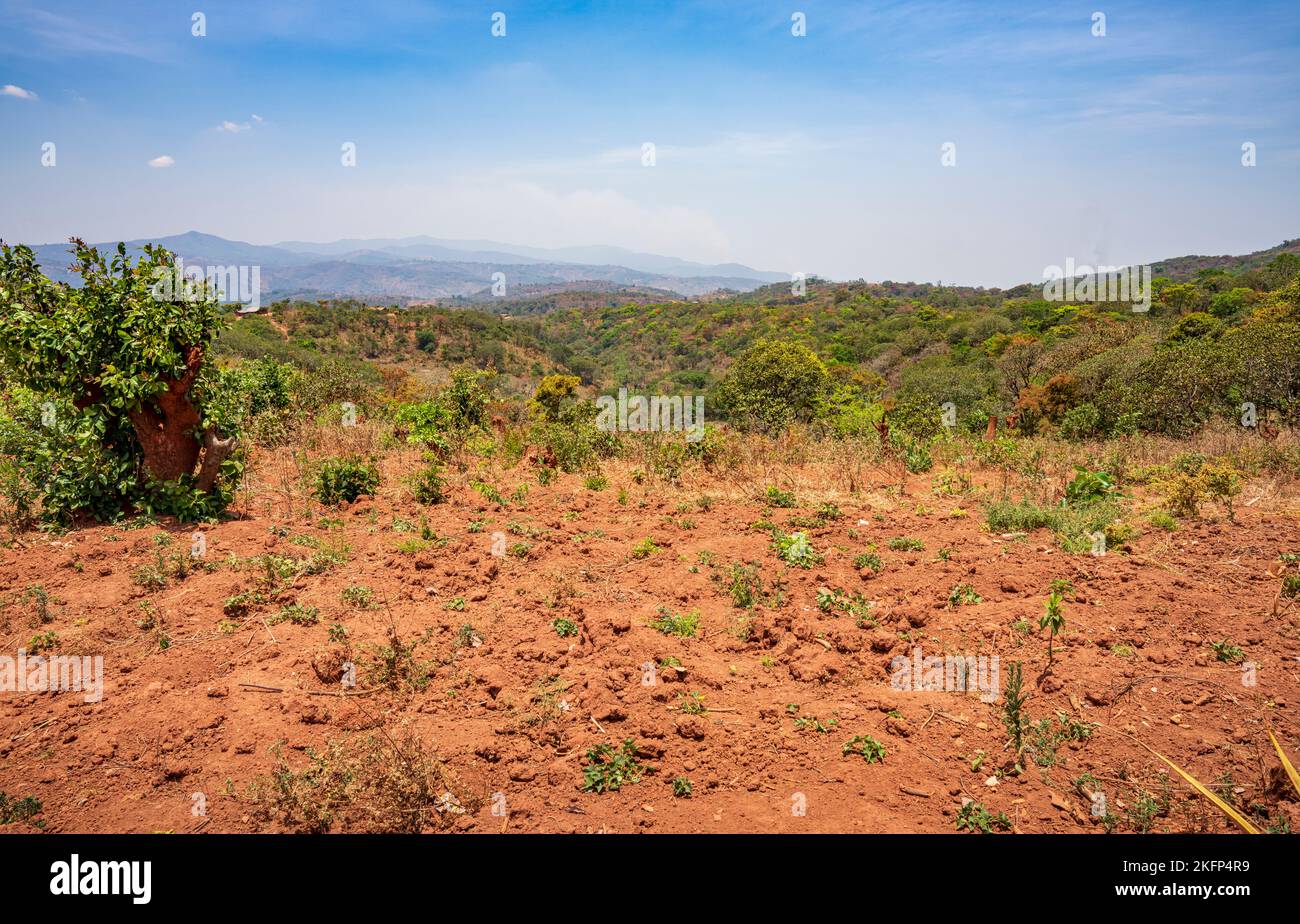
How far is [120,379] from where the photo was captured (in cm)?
526

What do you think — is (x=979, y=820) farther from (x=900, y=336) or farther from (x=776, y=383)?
(x=900, y=336)

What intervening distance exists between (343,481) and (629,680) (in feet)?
13.9

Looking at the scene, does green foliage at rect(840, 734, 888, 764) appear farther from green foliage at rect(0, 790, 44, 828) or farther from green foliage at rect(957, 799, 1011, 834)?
green foliage at rect(0, 790, 44, 828)

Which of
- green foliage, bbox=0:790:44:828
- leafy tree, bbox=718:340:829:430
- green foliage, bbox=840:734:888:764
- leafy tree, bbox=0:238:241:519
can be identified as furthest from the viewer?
leafy tree, bbox=718:340:829:430

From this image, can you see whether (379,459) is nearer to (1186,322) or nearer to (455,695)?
(455,695)

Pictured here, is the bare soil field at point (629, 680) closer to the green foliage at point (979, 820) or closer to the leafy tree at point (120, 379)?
the green foliage at point (979, 820)

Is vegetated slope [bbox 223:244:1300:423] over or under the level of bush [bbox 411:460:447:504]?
over

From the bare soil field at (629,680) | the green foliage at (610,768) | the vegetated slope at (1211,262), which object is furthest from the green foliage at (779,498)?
the vegetated slope at (1211,262)

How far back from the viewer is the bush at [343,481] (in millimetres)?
6738

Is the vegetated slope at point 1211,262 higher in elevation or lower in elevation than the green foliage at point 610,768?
higher

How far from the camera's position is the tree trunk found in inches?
225

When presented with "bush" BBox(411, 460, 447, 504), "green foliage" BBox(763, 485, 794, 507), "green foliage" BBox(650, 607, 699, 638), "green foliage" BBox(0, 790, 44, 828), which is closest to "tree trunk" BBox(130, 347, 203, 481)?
"bush" BBox(411, 460, 447, 504)

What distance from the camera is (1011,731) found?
3.44m

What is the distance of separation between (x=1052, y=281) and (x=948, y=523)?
2554 inches
